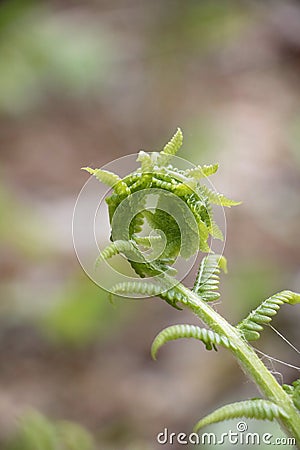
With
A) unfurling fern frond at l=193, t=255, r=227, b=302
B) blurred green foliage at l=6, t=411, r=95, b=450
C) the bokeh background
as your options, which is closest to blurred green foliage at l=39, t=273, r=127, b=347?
the bokeh background

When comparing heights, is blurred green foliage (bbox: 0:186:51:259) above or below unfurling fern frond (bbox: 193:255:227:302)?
above

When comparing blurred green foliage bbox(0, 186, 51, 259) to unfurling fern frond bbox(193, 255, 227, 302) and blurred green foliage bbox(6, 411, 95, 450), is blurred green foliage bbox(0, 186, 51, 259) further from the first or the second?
unfurling fern frond bbox(193, 255, 227, 302)

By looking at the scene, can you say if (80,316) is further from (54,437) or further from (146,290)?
(146,290)

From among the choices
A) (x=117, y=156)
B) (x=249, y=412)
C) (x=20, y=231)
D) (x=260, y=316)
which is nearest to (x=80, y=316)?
(x=20, y=231)

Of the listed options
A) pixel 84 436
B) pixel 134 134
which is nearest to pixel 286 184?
pixel 134 134

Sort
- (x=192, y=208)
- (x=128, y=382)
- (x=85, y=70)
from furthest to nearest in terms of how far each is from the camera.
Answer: (x=85, y=70), (x=128, y=382), (x=192, y=208)

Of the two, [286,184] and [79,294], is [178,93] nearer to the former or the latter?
[286,184]
